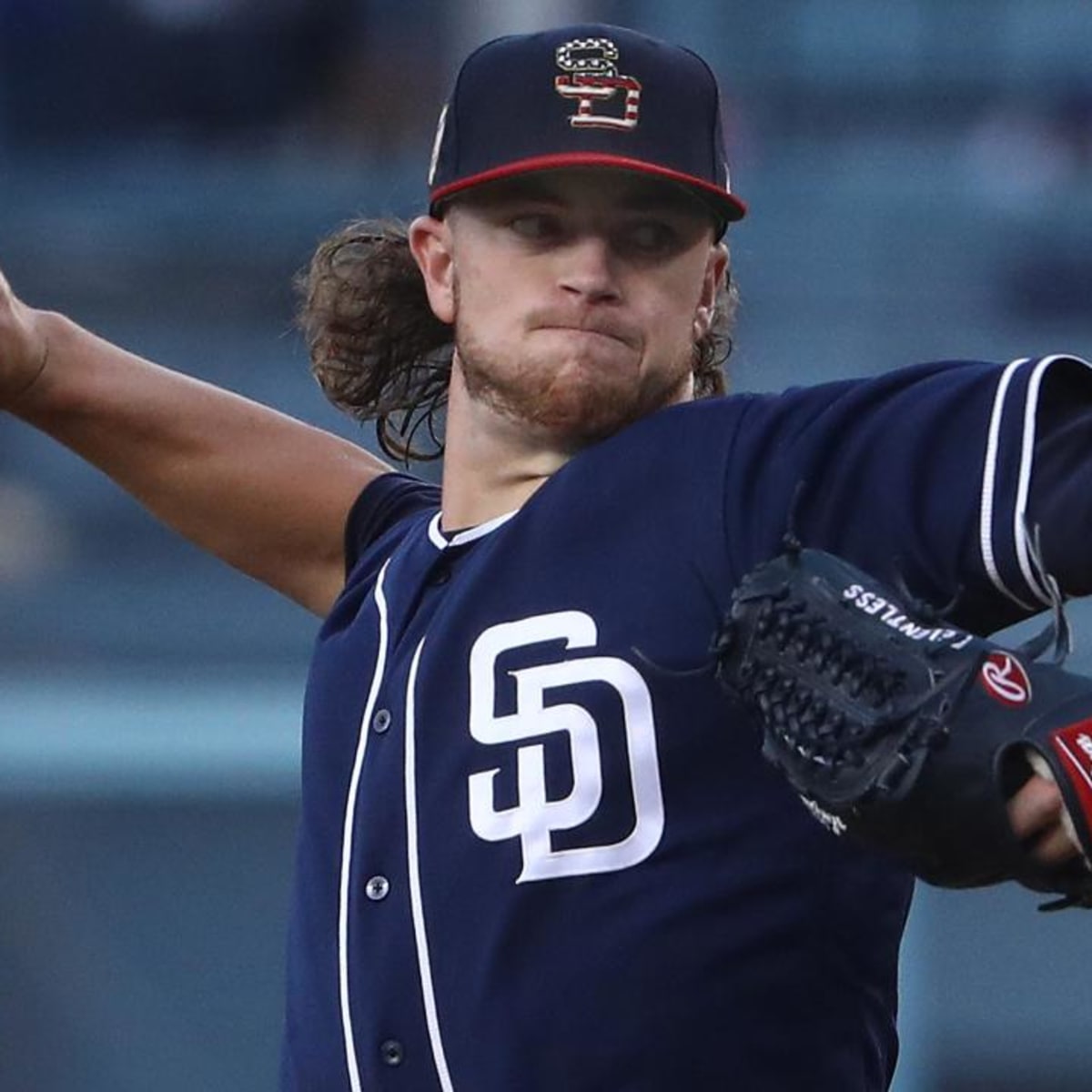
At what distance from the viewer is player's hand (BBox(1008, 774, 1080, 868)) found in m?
1.80

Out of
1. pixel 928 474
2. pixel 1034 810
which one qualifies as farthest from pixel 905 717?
pixel 928 474

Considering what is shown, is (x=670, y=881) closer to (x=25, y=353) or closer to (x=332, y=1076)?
(x=332, y=1076)

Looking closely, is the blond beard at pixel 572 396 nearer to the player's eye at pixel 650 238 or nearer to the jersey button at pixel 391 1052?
the player's eye at pixel 650 238

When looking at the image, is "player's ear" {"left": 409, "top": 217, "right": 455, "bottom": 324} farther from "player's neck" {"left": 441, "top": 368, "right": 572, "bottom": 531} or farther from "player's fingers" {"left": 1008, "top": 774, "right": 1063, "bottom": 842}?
"player's fingers" {"left": 1008, "top": 774, "right": 1063, "bottom": 842}

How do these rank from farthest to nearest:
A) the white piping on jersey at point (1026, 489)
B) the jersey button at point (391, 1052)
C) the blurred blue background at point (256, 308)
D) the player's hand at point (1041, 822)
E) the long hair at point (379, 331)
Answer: the blurred blue background at point (256, 308) < the long hair at point (379, 331) < the jersey button at point (391, 1052) < the white piping on jersey at point (1026, 489) < the player's hand at point (1041, 822)

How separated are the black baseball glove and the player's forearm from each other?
101 cm

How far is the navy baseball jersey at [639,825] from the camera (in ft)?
7.25

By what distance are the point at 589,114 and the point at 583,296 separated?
0.18 m

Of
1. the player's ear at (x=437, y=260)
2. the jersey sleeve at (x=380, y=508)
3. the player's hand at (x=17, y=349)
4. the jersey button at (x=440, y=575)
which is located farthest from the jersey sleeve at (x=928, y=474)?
the player's hand at (x=17, y=349)

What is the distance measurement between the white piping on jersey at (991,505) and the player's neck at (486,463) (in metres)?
0.60

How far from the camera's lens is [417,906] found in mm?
2326

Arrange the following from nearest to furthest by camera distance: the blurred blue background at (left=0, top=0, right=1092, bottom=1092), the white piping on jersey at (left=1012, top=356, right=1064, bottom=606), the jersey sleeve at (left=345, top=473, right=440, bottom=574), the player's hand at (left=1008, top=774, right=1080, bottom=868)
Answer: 1. the player's hand at (left=1008, top=774, right=1080, bottom=868)
2. the white piping on jersey at (left=1012, top=356, right=1064, bottom=606)
3. the jersey sleeve at (left=345, top=473, right=440, bottom=574)
4. the blurred blue background at (left=0, top=0, right=1092, bottom=1092)

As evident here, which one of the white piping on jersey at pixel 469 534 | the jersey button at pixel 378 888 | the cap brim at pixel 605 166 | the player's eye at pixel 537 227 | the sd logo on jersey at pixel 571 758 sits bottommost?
the jersey button at pixel 378 888

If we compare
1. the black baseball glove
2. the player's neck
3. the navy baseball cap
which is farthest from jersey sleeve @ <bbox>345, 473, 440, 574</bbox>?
the black baseball glove
